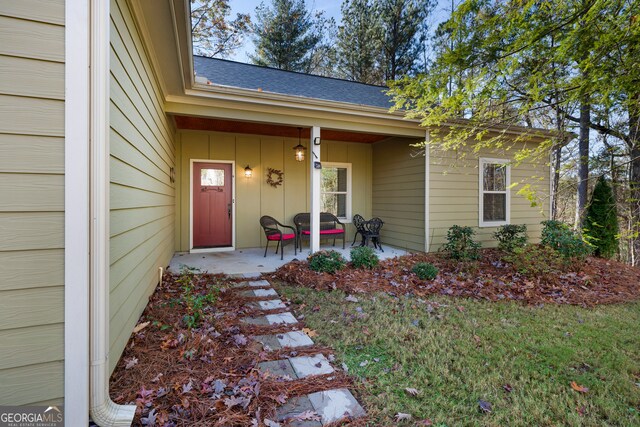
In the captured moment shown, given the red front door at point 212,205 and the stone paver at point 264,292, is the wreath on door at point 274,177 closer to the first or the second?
the red front door at point 212,205

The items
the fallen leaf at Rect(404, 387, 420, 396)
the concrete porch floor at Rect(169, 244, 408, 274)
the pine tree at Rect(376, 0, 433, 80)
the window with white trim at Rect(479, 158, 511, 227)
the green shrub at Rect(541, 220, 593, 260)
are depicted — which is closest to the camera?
the fallen leaf at Rect(404, 387, 420, 396)

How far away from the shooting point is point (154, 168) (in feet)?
11.6

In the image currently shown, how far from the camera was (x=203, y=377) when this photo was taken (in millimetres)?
1937

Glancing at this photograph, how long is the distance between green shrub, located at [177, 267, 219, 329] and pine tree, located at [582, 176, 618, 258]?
25.2 feet

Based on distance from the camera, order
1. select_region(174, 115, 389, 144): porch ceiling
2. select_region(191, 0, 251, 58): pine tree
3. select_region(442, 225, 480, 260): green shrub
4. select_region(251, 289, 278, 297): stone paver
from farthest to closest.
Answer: select_region(191, 0, 251, 58): pine tree → select_region(174, 115, 389, 144): porch ceiling → select_region(442, 225, 480, 260): green shrub → select_region(251, 289, 278, 297): stone paver

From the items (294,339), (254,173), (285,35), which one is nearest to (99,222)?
(294,339)

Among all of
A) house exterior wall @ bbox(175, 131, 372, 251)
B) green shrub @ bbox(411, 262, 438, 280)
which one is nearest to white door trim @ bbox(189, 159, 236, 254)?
house exterior wall @ bbox(175, 131, 372, 251)

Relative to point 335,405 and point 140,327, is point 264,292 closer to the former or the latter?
point 140,327

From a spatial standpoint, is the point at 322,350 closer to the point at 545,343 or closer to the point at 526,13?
the point at 545,343

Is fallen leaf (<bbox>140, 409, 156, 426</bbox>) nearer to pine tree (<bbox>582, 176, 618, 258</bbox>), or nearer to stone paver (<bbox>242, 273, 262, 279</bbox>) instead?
stone paver (<bbox>242, 273, 262, 279</bbox>)

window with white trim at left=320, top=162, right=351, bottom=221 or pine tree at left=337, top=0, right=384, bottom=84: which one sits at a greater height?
pine tree at left=337, top=0, right=384, bottom=84

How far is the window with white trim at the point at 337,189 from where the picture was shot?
298 inches

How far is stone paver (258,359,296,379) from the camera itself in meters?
2.04

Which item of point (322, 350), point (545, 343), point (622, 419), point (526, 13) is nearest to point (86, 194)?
point (322, 350)
